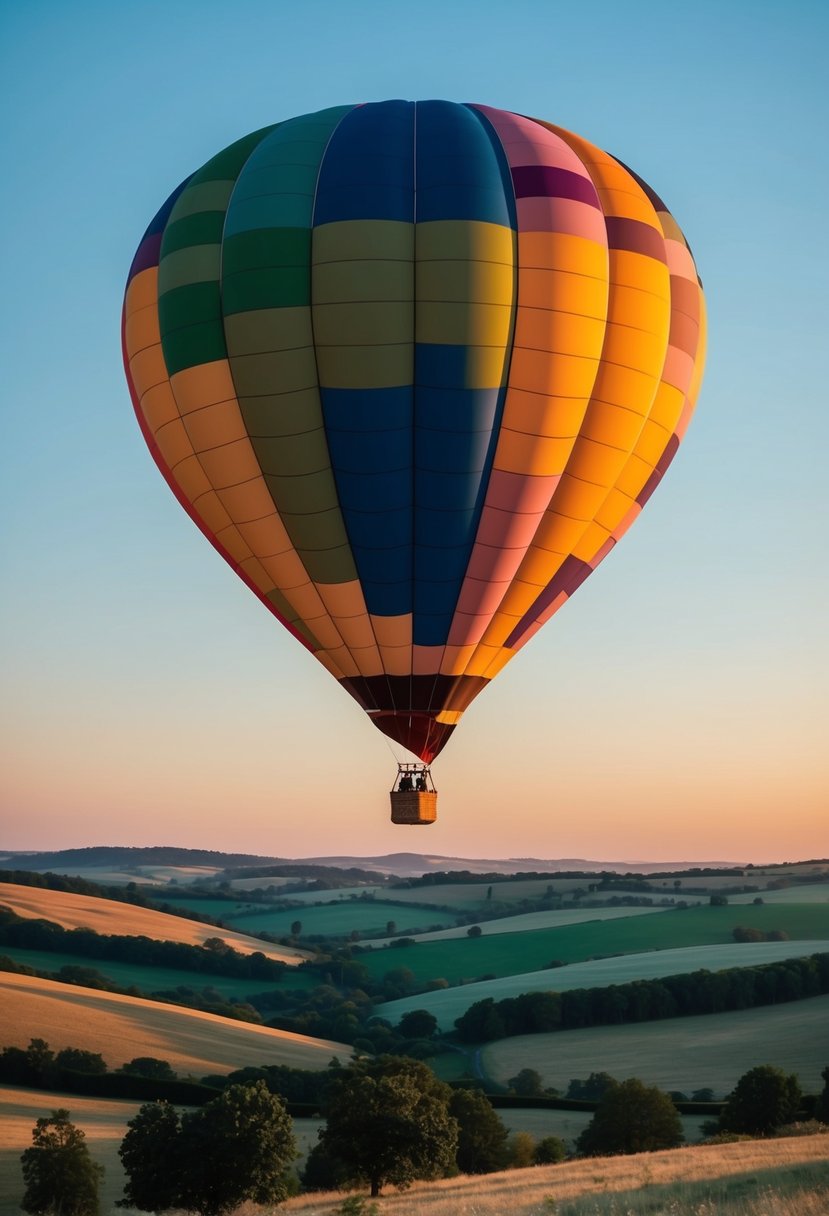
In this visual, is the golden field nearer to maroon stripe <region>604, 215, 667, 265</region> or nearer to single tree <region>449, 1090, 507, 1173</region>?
single tree <region>449, 1090, 507, 1173</region>

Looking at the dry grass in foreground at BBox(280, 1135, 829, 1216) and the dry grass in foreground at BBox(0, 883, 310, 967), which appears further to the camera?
the dry grass in foreground at BBox(0, 883, 310, 967)

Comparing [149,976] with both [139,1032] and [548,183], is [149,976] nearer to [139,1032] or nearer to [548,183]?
[139,1032]

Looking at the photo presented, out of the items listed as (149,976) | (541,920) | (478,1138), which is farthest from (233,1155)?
(541,920)

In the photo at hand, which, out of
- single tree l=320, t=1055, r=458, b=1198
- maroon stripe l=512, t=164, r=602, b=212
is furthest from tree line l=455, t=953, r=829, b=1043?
maroon stripe l=512, t=164, r=602, b=212

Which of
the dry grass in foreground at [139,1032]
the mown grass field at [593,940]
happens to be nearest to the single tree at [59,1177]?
the dry grass in foreground at [139,1032]

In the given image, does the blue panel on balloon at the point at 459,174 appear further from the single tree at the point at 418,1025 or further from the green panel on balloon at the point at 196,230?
the single tree at the point at 418,1025

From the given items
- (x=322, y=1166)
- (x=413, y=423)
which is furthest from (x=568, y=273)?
(x=322, y=1166)
